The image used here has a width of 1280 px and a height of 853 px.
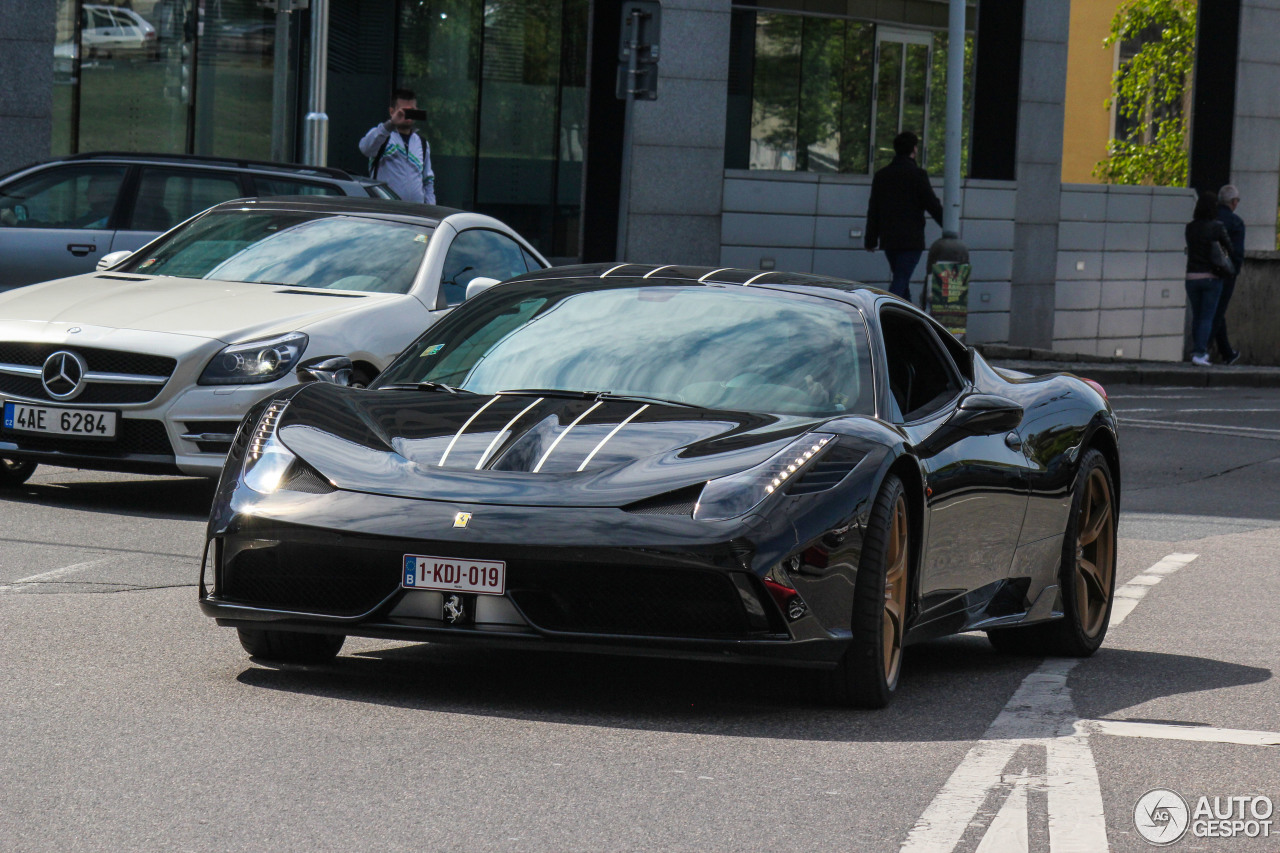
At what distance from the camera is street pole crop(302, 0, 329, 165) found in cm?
1747

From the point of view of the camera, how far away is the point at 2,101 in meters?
19.8

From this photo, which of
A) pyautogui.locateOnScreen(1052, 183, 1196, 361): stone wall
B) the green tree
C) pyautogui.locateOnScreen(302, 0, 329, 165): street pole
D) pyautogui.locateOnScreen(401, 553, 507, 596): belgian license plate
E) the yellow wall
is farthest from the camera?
the yellow wall

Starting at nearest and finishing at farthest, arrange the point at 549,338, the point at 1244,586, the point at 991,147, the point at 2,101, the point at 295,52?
the point at 549,338 → the point at 1244,586 → the point at 2,101 → the point at 295,52 → the point at 991,147

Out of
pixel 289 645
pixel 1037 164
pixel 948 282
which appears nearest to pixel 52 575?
pixel 289 645

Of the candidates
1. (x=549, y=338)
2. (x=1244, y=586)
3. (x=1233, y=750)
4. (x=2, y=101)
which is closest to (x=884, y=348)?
(x=549, y=338)

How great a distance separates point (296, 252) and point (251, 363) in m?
1.40

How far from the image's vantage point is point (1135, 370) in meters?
24.2

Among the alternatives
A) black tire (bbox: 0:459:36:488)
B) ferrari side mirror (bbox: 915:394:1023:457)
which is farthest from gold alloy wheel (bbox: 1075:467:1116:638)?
black tire (bbox: 0:459:36:488)

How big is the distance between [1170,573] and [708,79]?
15.7 meters

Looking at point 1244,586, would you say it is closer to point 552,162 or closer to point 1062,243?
point 552,162

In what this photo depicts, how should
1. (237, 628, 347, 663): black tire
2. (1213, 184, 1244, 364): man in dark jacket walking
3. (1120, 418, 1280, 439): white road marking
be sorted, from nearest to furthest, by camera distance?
(237, 628, 347, 663): black tire < (1120, 418, 1280, 439): white road marking < (1213, 184, 1244, 364): man in dark jacket walking

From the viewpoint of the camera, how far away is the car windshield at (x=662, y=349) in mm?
6129

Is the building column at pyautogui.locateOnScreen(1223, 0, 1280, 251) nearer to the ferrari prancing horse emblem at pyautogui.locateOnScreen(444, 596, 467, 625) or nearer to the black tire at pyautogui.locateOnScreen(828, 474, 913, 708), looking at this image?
the black tire at pyautogui.locateOnScreen(828, 474, 913, 708)

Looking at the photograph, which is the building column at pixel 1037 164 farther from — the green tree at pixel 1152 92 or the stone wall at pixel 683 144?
the green tree at pixel 1152 92
